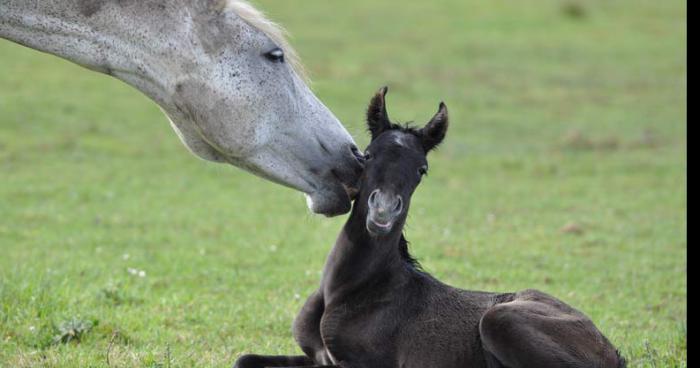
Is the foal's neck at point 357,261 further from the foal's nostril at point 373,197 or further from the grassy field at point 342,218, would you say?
the grassy field at point 342,218

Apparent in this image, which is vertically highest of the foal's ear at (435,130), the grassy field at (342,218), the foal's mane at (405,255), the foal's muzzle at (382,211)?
the foal's ear at (435,130)

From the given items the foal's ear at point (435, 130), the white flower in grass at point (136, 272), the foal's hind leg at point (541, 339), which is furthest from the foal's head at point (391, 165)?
the white flower in grass at point (136, 272)

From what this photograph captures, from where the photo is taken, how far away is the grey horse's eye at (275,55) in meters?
5.41

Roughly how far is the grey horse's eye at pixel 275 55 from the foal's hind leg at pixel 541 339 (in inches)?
71.4

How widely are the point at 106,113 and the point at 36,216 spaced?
6.95 metres

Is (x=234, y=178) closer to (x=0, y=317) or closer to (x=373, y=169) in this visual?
(x=0, y=317)

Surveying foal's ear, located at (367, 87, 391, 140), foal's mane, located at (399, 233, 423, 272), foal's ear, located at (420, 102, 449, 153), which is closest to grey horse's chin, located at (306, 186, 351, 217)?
foal's ear, located at (367, 87, 391, 140)

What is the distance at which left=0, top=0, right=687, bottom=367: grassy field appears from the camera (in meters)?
7.38

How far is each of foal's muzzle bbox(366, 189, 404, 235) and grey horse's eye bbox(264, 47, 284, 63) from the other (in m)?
0.90

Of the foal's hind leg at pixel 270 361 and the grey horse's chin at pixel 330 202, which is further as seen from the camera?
the foal's hind leg at pixel 270 361

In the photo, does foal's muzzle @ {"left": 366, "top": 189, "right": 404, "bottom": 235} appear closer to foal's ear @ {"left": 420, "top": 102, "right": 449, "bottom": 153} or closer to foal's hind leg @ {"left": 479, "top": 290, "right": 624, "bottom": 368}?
foal's ear @ {"left": 420, "top": 102, "right": 449, "bottom": 153}

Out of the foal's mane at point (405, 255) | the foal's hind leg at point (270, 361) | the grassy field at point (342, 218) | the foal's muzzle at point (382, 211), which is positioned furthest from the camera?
the grassy field at point (342, 218)

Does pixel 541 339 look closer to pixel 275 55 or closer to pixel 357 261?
pixel 357 261

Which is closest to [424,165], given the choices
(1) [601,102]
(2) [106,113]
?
(2) [106,113]
